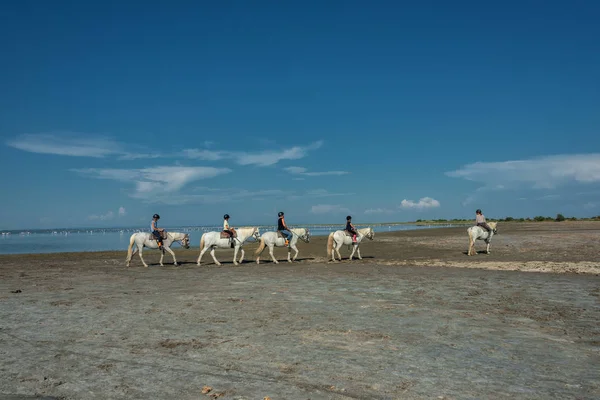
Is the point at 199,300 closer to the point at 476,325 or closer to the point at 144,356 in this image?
the point at 144,356

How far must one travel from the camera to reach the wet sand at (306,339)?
214 inches

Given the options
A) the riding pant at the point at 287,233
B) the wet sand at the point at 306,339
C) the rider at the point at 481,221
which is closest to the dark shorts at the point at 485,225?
the rider at the point at 481,221

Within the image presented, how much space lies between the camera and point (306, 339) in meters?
7.62

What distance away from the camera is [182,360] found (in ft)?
21.3

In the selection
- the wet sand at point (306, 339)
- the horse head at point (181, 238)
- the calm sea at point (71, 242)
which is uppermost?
the horse head at point (181, 238)

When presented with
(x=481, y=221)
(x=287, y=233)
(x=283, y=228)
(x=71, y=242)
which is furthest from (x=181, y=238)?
(x=71, y=242)

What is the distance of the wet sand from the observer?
543 centimetres

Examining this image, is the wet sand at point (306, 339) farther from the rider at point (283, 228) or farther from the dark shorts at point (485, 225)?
the dark shorts at point (485, 225)

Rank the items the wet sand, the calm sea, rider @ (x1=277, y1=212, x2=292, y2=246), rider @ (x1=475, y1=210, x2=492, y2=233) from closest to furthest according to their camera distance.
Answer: the wet sand → rider @ (x1=277, y1=212, x2=292, y2=246) → rider @ (x1=475, y1=210, x2=492, y2=233) → the calm sea

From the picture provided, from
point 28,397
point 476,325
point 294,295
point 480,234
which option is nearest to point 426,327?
point 476,325

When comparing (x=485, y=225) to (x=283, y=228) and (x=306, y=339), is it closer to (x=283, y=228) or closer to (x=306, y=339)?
(x=283, y=228)

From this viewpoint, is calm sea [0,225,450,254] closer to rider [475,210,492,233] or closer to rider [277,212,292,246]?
rider [277,212,292,246]

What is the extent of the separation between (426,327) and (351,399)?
399 centimetres

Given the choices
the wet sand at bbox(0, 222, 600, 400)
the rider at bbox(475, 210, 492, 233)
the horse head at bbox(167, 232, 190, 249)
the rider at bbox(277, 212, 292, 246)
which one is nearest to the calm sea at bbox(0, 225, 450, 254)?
the rider at bbox(277, 212, 292, 246)
